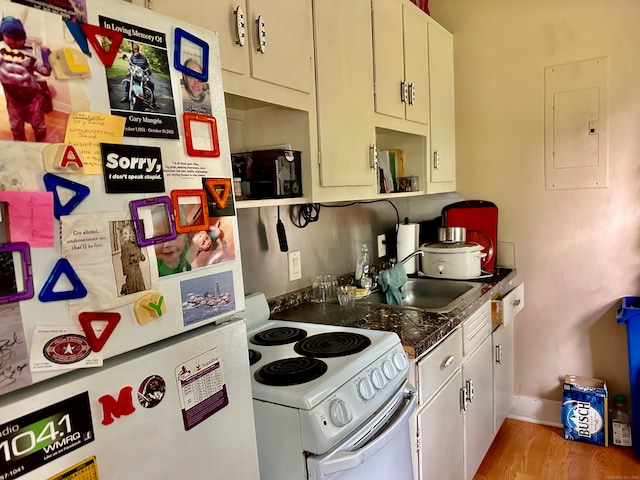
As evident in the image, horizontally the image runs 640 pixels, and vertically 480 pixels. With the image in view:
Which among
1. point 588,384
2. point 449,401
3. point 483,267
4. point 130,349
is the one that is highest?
point 130,349

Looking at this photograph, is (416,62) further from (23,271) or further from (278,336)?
(23,271)

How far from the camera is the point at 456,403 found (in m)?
1.82

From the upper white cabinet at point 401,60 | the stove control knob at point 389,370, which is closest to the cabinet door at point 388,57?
the upper white cabinet at point 401,60

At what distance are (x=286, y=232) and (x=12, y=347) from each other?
4.61 ft

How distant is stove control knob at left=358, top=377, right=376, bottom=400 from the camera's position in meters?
1.21

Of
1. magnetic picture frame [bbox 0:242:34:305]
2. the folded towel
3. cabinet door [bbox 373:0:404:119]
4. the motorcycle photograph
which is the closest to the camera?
magnetic picture frame [bbox 0:242:34:305]

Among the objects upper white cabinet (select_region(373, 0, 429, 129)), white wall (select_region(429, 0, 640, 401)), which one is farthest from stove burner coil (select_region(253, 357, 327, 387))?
white wall (select_region(429, 0, 640, 401))

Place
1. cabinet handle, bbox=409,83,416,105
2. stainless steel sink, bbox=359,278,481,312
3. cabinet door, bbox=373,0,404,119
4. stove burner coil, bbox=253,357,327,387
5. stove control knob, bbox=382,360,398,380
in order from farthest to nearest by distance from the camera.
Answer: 1. stainless steel sink, bbox=359,278,481,312
2. cabinet handle, bbox=409,83,416,105
3. cabinet door, bbox=373,0,404,119
4. stove control knob, bbox=382,360,398,380
5. stove burner coil, bbox=253,357,327,387

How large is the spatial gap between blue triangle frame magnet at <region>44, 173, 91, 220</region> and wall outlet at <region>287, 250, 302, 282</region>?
1.33m

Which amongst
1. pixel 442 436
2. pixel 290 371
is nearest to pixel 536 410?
pixel 442 436

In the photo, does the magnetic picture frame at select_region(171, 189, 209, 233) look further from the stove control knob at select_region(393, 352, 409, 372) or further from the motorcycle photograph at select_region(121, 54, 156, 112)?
the stove control knob at select_region(393, 352, 409, 372)

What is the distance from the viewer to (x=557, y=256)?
8.55 feet

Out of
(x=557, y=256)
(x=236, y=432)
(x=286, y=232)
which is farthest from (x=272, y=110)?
(x=557, y=256)

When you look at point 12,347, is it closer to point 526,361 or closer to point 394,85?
point 394,85
